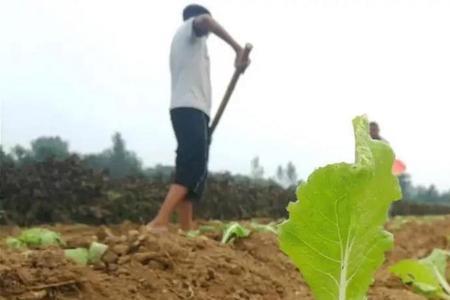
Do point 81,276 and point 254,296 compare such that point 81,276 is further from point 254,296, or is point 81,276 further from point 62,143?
point 62,143

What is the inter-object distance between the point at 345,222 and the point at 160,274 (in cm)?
179

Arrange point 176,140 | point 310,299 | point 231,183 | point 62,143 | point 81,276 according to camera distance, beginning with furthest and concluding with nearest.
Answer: point 62,143
point 231,183
point 176,140
point 310,299
point 81,276

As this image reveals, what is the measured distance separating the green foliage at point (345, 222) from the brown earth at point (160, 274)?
4.52 feet

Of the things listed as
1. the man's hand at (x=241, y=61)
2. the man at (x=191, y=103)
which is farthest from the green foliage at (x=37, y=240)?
the man's hand at (x=241, y=61)

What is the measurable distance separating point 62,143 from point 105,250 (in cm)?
1781

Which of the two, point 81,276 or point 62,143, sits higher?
point 62,143

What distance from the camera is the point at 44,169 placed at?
34.5 feet

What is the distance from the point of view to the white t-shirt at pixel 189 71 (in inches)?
211

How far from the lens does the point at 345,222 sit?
1403 millimetres

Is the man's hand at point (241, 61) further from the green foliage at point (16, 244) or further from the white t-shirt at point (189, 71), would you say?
the green foliage at point (16, 244)

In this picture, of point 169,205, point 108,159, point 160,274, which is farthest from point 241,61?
point 108,159

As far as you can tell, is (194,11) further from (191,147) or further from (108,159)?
(108,159)

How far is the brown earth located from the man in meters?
1.30

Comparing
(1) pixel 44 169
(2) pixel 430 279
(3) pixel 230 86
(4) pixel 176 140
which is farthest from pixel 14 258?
(1) pixel 44 169
